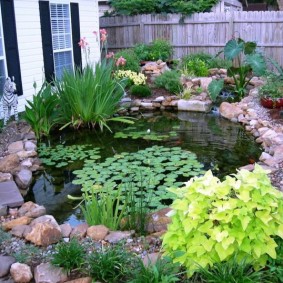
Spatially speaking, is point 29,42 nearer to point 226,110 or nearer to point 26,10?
point 26,10

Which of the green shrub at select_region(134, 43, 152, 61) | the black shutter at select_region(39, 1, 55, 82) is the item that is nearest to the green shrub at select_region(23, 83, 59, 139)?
the black shutter at select_region(39, 1, 55, 82)

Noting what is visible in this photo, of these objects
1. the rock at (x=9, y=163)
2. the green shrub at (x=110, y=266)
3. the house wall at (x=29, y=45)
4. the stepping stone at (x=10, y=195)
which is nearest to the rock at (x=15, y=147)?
the rock at (x=9, y=163)

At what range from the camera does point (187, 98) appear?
8609mm

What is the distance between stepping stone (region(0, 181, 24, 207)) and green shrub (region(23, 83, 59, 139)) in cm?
214

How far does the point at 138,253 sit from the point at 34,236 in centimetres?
81

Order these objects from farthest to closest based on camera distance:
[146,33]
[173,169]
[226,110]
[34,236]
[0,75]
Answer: [146,33]
[226,110]
[0,75]
[173,169]
[34,236]

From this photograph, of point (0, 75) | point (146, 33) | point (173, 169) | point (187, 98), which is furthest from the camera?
point (146, 33)

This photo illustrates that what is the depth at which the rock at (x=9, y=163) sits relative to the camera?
4789mm

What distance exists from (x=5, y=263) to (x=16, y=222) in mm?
708

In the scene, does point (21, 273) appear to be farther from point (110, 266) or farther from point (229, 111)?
point (229, 111)

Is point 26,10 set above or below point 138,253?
above

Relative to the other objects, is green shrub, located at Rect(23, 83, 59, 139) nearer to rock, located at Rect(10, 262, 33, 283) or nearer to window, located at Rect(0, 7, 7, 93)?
window, located at Rect(0, 7, 7, 93)

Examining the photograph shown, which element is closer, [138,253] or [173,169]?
[138,253]

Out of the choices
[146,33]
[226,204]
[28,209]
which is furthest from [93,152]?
[146,33]
